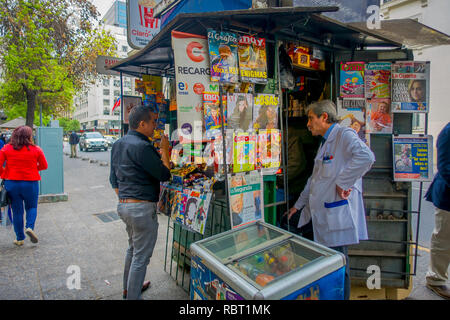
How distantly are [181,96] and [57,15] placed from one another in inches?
455

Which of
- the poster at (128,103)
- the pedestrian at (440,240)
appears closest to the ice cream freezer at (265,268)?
the pedestrian at (440,240)

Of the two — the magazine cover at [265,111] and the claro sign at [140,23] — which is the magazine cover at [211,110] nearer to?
the magazine cover at [265,111]

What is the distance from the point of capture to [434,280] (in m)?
3.32

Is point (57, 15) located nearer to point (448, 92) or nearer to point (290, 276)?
point (290, 276)

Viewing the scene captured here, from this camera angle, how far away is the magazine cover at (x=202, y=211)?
2562mm

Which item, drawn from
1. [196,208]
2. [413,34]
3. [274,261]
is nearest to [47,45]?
[196,208]

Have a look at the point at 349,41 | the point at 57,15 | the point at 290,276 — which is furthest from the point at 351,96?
the point at 57,15

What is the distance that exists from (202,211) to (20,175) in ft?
11.4

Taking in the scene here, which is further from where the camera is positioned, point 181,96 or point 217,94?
→ point 217,94

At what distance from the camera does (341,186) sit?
235cm

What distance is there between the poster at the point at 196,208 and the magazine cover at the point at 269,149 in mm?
599

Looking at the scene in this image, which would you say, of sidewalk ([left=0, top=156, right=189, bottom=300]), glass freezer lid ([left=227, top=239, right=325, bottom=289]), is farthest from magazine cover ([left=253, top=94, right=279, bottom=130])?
sidewalk ([left=0, top=156, right=189, bottom=300])

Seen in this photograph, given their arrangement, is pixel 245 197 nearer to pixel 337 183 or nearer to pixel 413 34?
pixel 337 183

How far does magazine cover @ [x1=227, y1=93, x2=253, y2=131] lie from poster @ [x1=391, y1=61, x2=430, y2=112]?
5.57 ft
